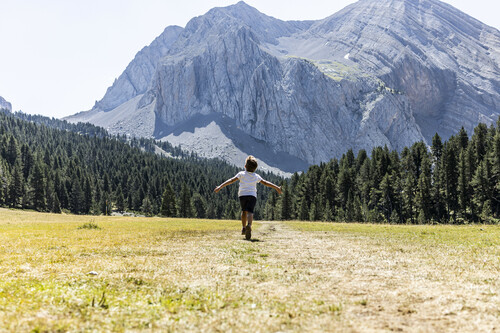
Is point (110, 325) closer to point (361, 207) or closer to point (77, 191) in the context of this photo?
point (361, 207)

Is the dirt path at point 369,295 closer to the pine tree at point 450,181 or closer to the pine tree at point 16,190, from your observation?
the pine tree at point 450,181

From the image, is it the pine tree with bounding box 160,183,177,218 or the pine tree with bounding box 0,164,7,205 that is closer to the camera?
the pine tree with bounding box 160,183,177,218

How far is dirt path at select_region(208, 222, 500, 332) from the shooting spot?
4.30m

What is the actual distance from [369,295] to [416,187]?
7856 centimetres

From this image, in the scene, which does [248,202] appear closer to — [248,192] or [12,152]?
[248,192]

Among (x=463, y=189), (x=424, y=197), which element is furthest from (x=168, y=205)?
(x=463, y=189)

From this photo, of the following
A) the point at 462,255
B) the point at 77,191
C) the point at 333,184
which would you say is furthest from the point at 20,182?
the point at 462,255

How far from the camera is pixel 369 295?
18.2 feet

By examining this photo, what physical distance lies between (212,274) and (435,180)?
3222 inches

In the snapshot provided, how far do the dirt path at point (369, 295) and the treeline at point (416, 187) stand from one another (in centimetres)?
5927

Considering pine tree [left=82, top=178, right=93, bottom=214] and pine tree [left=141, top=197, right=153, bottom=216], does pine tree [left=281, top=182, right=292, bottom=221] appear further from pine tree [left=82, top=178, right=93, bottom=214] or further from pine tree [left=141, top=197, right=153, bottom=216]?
pine tree [left=82, top=178, right=93, bottom=214]

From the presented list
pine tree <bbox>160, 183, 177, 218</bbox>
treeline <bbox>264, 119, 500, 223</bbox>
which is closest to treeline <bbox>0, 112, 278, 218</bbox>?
pine tree <bbox>160, 183, 177, 218</bbox>

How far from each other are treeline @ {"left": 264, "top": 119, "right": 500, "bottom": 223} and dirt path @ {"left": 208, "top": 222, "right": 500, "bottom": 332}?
2334 inches

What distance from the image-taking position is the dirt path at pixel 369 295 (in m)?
4.30
